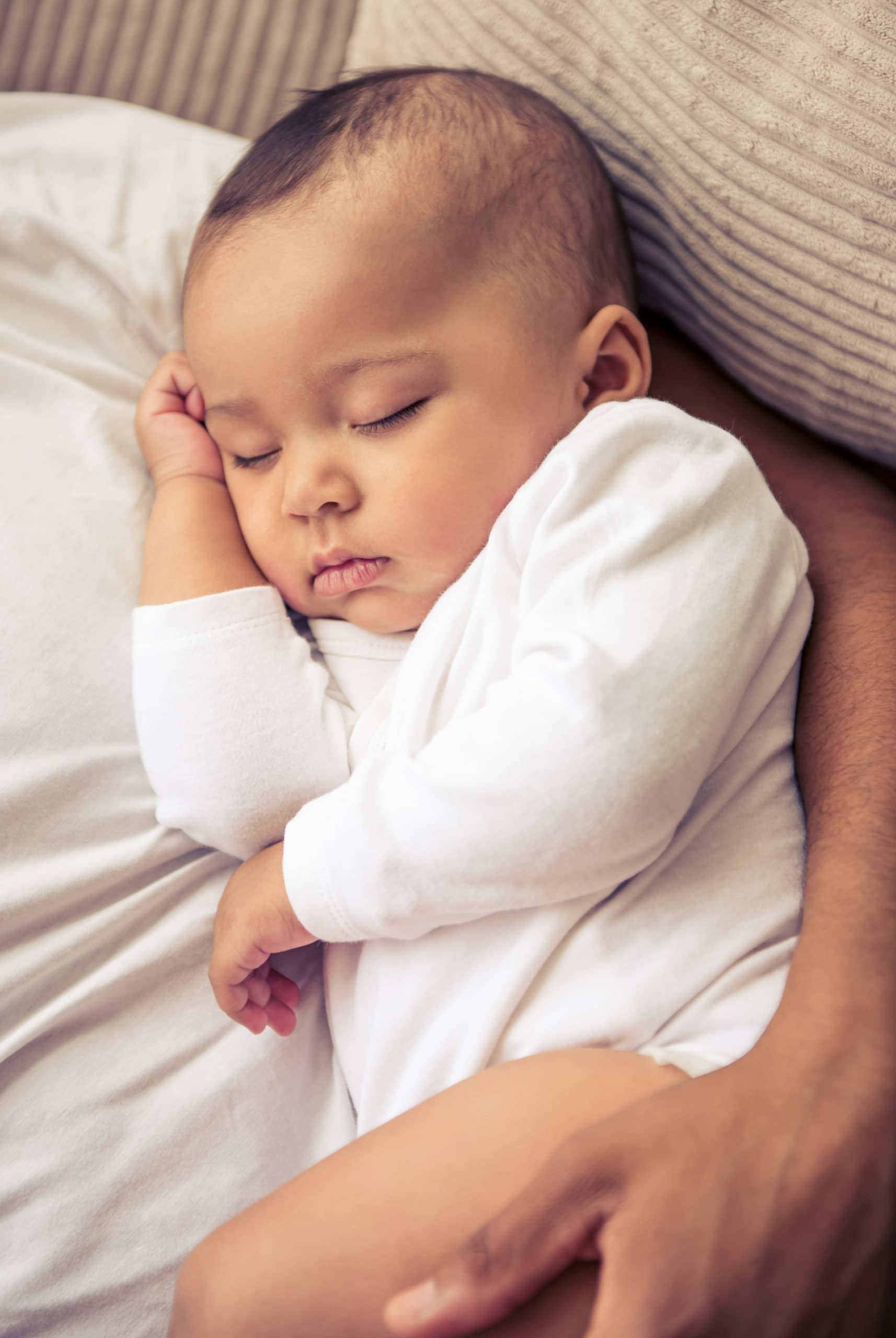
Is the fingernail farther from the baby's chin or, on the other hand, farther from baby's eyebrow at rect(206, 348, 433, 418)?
baby's eyebrow at rect(206, 348, 433, 418)

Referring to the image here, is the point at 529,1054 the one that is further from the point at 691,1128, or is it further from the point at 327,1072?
the point at 327,1072

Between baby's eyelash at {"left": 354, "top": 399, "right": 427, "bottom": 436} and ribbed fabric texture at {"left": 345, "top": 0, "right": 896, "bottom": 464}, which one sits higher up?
ribbed fabric texture at {"left": 345, "top": 0, "right": 896, "bottom": 464}

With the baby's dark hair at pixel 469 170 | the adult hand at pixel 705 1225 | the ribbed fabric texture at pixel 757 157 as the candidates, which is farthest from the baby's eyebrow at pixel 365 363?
the adult hand at pixel 705 1225

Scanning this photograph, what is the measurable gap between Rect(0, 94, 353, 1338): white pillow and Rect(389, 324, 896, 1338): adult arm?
329mm

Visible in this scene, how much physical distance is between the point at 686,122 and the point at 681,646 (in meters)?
0.64

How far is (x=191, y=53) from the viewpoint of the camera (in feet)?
4.72

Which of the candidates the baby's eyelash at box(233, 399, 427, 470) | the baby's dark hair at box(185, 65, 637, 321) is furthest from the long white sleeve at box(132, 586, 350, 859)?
the baby's dark hair at box(185, 65, 637, 321)

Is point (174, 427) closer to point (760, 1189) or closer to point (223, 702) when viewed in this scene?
point (223, 702)

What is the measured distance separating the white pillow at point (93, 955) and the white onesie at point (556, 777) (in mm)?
50

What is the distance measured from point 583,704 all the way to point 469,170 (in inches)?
23.4

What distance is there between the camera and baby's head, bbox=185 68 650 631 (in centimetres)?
98

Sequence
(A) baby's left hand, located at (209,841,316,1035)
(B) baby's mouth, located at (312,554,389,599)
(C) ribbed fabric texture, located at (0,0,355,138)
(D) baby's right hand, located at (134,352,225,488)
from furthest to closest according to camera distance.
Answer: (C) ribbed fabric texture, located at (0,0,355,138)
(D) baby's right hand, located at (134,352,225,488)
(B) baby's mouth, located at (312,554,389,599)
(A) baby's left hand, located at (209,841,316,1035)

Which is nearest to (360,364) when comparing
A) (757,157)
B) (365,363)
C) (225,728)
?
(365,363)

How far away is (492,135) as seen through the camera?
3.45 feet
